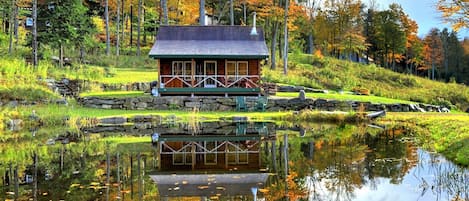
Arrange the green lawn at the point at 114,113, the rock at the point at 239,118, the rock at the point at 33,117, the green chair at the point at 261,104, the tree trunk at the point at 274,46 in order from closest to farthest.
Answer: the rock at the point at 33,117, the green lawn at the point at 114,113, the rock at the point at 239,118, the green chair at the point at 261,104, the tree trunk at the point at 274,46

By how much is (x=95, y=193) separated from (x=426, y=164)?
694 cm

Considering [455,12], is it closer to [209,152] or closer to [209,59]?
[209,152]

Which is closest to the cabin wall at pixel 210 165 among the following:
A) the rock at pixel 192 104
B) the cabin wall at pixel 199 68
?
the rock at pixel 192 104

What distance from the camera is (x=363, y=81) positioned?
119 feet

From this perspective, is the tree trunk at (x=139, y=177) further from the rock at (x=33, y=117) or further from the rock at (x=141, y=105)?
the rock at (x=141, y=105)

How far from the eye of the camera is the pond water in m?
8.48

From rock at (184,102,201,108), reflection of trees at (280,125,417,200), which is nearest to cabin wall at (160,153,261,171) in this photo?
reflection of trees at (280,125,417,200)

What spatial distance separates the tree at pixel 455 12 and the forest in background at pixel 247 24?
18.4 m

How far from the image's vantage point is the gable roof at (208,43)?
24953 millimetres

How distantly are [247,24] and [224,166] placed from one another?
32.9m

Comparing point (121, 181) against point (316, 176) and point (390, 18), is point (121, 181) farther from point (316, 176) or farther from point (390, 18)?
point (390, 18)

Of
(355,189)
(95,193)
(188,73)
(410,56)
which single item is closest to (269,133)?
(355,189)

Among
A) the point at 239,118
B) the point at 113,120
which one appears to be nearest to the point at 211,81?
the point at 239,118

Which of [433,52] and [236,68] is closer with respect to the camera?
[236,68]
